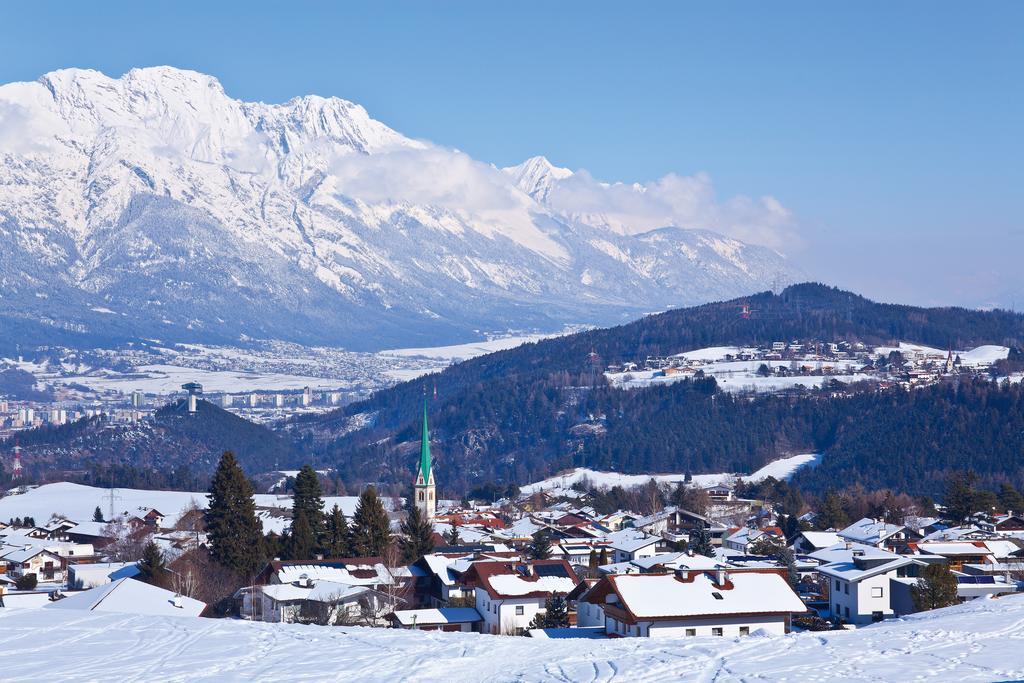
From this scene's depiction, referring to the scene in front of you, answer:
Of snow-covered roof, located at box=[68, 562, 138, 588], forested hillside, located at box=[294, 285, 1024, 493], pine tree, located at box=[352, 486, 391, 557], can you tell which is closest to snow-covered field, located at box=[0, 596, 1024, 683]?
pine tree, located at box=[352, 486, 391, 557]

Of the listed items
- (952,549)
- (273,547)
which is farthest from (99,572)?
(952,549)

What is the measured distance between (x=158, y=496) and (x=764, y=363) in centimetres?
8979

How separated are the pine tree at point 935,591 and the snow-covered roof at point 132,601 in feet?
58.9

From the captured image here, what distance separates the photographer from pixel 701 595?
3366 centimetres

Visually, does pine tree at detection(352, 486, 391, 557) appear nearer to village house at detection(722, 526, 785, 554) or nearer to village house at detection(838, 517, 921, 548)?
village house at detection(838, 517, 921, 548)

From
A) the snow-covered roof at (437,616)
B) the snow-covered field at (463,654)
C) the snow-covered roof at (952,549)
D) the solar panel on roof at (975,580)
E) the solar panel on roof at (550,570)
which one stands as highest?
the snow-covered field at (463,654)

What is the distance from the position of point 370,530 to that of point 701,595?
17090mm

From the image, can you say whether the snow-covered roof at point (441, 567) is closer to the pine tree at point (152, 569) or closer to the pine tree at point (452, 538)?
the pine tree at point (152, 569)

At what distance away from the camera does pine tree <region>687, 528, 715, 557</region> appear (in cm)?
5681

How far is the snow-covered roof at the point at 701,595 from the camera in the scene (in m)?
32.7

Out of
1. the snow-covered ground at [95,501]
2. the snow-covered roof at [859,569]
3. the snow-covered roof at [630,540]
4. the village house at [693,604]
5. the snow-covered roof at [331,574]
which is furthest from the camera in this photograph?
the snow-covered ground at [95,501]

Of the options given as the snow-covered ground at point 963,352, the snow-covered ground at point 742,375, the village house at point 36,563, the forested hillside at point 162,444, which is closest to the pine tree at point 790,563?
the village house at point 36,563

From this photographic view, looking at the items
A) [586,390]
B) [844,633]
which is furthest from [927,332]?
[844,633]

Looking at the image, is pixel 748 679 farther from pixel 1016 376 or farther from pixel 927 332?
pixel 927 332
